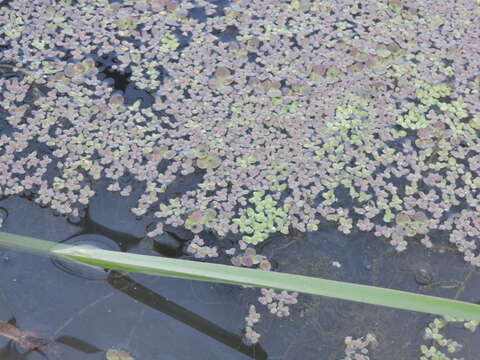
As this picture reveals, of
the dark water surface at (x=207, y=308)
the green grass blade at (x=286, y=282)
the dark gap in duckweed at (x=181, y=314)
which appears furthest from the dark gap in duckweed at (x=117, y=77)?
the green grass blade at (x=286, y=282)

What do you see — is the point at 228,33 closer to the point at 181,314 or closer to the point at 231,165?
the point at 231,165

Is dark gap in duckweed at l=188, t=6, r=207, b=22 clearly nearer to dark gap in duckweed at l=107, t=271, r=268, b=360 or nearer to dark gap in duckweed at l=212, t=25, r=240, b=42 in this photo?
dark gap in duckweed at l=212, t=25, r=240, b=42

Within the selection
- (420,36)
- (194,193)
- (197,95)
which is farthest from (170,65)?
(420,36)

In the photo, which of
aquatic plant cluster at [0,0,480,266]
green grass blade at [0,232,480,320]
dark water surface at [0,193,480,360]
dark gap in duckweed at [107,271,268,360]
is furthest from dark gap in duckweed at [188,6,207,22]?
green grass blade at [0,232,480,320]

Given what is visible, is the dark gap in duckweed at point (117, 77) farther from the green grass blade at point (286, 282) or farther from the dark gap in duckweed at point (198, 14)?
the green grass blade at point (286, 282)

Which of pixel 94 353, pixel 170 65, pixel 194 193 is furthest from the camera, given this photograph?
pixel 170 65

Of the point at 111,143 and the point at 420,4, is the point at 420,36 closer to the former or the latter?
the point at 420,4
